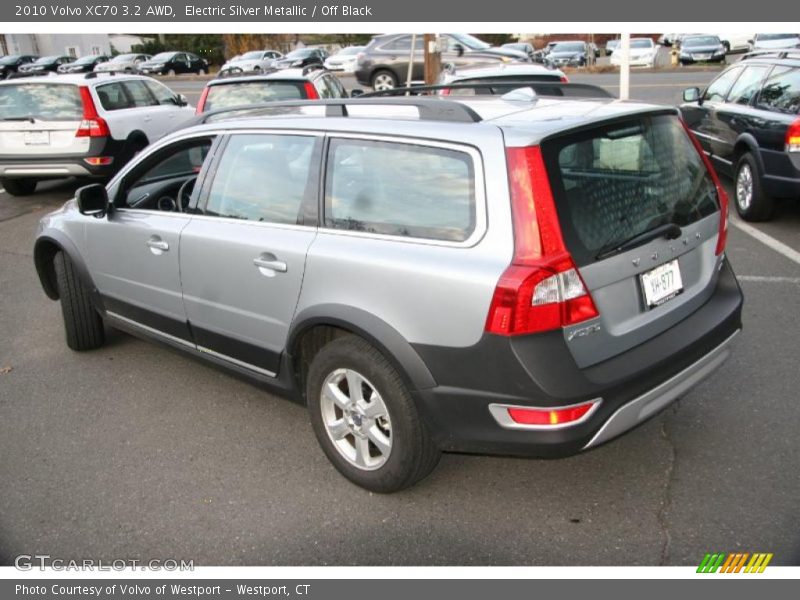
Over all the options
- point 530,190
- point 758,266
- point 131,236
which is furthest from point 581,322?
point 758,266

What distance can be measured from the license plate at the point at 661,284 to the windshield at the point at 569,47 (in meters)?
36.3

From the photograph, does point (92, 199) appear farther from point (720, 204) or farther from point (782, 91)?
point (782, 91)

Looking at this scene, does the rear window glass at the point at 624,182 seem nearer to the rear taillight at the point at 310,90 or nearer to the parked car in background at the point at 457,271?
the parked car in background at the point at 457,271

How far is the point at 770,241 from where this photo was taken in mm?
7020

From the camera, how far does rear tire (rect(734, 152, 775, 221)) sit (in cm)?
743

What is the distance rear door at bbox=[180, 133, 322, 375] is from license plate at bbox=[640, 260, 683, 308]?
56.9 inches

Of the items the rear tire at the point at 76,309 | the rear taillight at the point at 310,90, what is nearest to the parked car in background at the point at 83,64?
the rear taillight at the point at 310,90

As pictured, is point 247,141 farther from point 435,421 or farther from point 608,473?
point 608,473

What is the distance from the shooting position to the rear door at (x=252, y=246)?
3.43 meters

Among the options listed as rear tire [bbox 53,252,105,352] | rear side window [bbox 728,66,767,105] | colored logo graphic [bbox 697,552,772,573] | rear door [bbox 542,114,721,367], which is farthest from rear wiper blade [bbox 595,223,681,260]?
rear side window [bbox 728,66,767,105]

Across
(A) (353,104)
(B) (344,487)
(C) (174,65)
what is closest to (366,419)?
(B) (344,487)

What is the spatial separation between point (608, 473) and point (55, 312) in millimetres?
4683

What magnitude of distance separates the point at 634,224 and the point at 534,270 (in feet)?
2.04

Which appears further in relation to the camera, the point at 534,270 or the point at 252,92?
the point at 252,92
